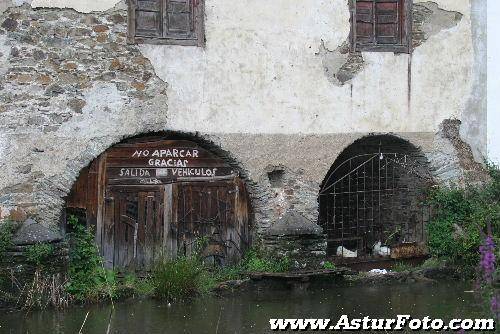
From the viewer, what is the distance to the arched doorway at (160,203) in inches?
458

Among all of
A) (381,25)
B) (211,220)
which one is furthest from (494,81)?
(211,220)

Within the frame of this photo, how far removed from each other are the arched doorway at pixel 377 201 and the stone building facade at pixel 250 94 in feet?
1.50

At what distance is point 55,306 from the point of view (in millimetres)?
10172

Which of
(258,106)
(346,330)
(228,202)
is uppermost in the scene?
(258,106)

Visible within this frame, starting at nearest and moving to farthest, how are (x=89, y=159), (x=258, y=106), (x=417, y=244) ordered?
(x=89, y=159)
(x=258, y=106)
(x=417, y=244)

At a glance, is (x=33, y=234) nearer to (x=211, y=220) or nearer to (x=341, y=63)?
(x=211, y=220)

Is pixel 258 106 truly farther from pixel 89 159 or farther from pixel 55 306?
pixel 55 306

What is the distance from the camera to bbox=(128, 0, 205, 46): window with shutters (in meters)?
11.5

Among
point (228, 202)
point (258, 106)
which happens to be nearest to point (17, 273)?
point (228, 202)

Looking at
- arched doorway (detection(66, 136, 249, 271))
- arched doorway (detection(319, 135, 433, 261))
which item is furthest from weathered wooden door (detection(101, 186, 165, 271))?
arched doorway (detection(319, 135, 433, 261))

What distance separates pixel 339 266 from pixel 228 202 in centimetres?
201

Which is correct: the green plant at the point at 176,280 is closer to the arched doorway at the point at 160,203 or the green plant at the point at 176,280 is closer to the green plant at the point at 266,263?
the arched doorway at the point at 160,203

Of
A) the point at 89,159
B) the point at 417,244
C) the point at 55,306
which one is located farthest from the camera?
the point at 417,244

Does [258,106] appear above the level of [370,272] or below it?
above
